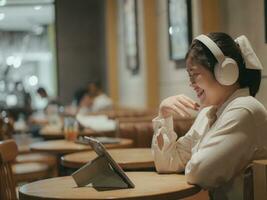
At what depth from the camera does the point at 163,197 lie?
1.90 meters

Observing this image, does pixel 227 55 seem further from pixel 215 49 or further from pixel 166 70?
pixel 166 70

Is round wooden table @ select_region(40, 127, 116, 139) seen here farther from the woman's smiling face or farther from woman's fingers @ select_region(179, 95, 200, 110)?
the woman's smiling face

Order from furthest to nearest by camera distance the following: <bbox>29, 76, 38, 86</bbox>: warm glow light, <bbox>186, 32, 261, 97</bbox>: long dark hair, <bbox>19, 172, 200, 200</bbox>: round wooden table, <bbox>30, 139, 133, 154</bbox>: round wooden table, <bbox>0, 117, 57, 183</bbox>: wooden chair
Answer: <bbox>29, 76, 38, 86</bbox>: warm glow light < <bbox>0, 117, 57, 183</bbox>: wooden chair < <bbox>30, 139, 133, 154</bbox>: round wooden table < <bbox>186, 32, 261, 97</bbox>: long dark hair < <bbox>19, 172, 200, 200</bbox>: round wooden table

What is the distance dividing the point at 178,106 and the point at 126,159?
73 cm

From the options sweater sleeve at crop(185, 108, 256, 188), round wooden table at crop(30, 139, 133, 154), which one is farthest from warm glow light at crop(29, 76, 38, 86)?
sweater sleeve at crop(185, 108, 256, 188)

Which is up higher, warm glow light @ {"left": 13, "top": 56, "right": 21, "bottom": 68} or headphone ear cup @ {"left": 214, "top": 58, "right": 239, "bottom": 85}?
warm glow light @ {"left": 13, "top": 56, "right": 21, "bottom": 68}

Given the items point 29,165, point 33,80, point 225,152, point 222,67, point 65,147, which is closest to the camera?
point 225,152

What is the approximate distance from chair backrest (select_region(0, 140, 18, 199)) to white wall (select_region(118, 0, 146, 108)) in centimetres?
393

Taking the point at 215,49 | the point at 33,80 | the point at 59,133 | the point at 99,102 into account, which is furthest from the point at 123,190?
the point at 33,80

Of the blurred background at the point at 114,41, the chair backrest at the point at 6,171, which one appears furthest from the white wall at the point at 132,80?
the chair backrest at the point at 6,171

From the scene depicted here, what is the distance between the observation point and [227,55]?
213 centimetres

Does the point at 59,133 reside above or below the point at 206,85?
below

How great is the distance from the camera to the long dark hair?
7.03ft

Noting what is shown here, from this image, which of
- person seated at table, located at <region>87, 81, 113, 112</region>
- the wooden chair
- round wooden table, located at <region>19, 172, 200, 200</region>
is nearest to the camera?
round wooden table, located at <region>19, 172, 200, 200</region>
